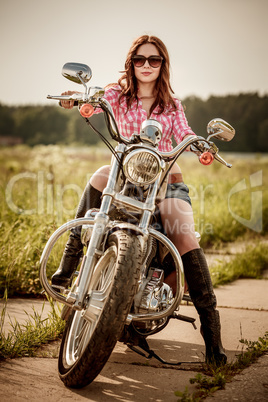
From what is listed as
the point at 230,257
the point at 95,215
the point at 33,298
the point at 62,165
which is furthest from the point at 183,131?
→ the point at 62,165

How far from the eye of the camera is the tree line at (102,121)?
28922 mm

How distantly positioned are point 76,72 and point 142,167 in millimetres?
566

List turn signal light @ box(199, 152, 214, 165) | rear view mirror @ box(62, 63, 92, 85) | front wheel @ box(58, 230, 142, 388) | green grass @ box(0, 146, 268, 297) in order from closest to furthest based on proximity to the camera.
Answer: front wheel @ box(58, 230, 142, 388) < rear view mirror @ box(62, 63, 92, 85) < turn signal light @ box(199, 152, 214, 165) < green grass @ box(0, 146, 268, 297)

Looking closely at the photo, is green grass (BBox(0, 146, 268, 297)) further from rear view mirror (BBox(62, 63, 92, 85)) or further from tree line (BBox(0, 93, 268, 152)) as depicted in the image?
tree line (BBox(0, 93, 268, 152))

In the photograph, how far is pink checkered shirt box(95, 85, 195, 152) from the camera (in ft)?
10.4

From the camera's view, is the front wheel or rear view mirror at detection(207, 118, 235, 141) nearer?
the front wheel

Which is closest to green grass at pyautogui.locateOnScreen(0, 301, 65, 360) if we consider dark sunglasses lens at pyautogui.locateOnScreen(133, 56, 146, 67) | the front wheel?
the front wheel

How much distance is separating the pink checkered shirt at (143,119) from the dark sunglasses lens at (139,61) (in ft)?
0.76

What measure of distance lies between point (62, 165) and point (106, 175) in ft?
22.4

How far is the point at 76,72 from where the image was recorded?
8.19 feet

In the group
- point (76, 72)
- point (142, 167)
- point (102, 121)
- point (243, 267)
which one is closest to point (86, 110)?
point (76, 72)

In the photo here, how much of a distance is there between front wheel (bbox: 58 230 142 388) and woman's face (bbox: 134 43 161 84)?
1.20 metres

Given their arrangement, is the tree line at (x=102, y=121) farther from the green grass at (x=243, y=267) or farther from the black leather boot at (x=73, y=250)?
the black leather boot at (x=73, y=250)

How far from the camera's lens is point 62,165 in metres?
9.73
